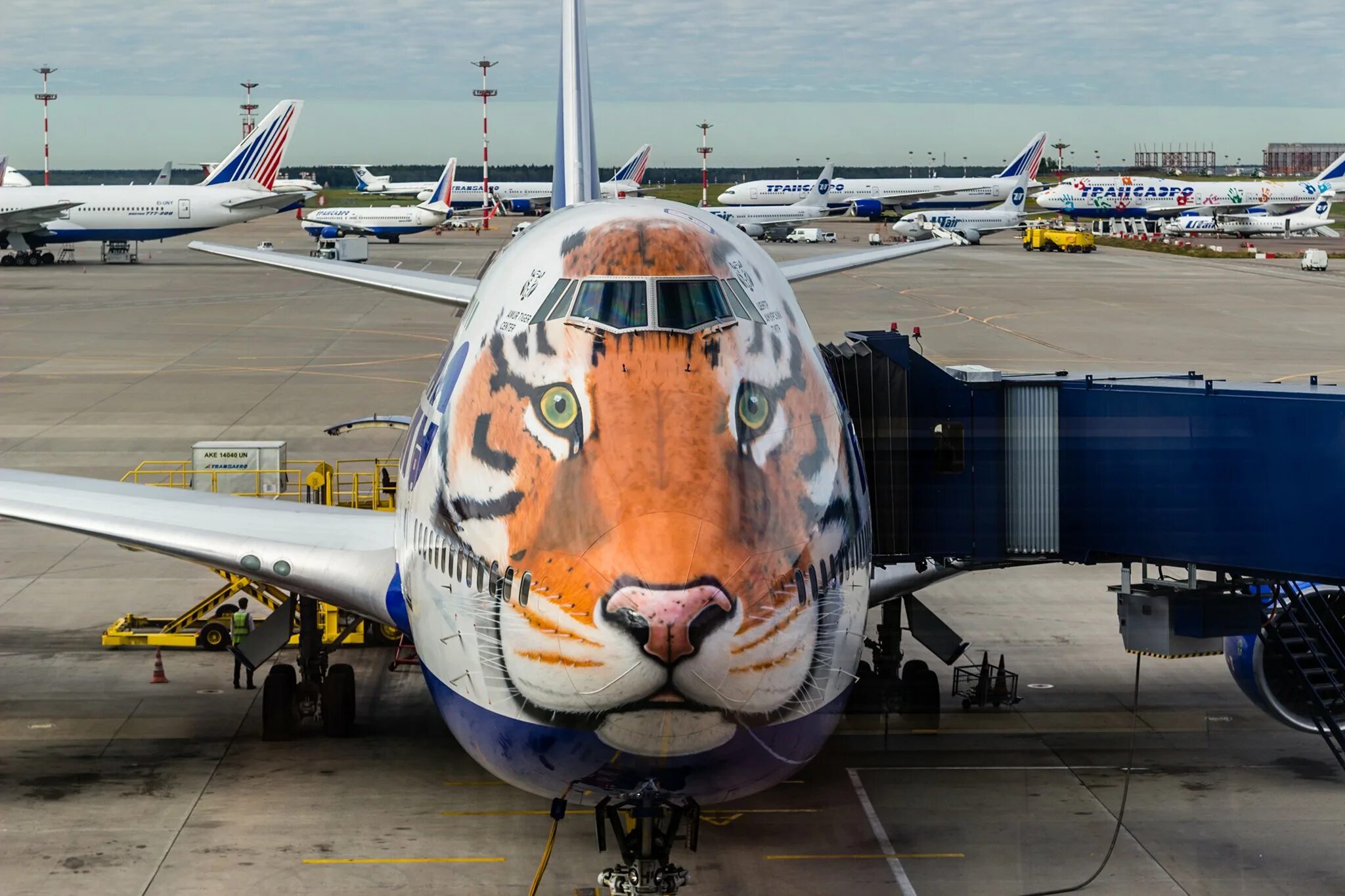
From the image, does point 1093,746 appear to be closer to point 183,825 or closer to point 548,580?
point 183,825

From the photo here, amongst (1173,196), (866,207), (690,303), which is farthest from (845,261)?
(1173,196)

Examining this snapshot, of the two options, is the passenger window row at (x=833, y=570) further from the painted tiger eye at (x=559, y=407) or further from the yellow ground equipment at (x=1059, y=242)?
the yellow ground equipment at (x=1059, y=242)

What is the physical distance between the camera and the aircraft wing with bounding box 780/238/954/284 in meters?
21.1

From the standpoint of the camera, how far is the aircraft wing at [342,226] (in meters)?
130

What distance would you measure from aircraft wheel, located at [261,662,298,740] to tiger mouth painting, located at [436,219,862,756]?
9.11 meters

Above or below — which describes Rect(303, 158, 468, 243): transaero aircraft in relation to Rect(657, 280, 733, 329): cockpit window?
above

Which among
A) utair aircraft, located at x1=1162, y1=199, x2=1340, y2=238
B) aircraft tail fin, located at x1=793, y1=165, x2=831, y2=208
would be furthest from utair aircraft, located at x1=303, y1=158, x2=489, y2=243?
utair aircraft, located at x1=1162, y1=199, x2=1340, y2=238

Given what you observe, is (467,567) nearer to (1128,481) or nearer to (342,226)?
(1128,481)

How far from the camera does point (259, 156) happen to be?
10806 centimetres

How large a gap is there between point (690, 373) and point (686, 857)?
690 cm

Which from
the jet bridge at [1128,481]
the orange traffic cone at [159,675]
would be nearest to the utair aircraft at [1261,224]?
the jet bridge at [1128,481]

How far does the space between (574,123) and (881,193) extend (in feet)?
451

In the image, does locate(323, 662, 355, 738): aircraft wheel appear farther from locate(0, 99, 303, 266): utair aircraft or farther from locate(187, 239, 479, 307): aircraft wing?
locate(0, 99, 303, 266): utair aircraft

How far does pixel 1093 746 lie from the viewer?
1939 cm
